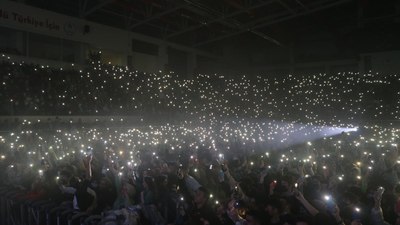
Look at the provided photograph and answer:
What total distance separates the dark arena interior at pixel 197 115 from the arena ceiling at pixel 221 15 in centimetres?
10

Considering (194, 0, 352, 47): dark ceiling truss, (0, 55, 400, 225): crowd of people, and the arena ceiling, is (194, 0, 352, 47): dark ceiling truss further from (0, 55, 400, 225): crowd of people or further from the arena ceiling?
(0, 55, 400, 225): crowd of people

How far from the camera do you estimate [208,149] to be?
12.6m

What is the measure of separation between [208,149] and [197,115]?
30.0ft

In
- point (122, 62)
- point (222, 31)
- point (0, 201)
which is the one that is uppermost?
point (222, 31)

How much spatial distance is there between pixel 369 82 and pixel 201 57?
12917 millimetres

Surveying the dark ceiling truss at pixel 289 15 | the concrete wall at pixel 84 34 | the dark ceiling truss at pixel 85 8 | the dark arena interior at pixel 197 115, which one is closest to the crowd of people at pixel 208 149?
the dark arena interior at pixel 197 115

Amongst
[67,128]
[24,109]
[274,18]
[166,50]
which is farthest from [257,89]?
[24,109]

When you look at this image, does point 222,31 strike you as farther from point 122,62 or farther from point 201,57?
point 122,62

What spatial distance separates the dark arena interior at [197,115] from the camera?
6.92 meters

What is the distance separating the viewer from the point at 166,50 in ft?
83.4

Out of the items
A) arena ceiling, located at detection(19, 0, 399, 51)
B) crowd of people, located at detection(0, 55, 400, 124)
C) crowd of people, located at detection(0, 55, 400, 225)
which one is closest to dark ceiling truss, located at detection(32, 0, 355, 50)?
arena ceiling, located at detection(19, 0, 399, 51)

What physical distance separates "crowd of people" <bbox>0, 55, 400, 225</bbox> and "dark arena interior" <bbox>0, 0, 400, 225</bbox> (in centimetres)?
4

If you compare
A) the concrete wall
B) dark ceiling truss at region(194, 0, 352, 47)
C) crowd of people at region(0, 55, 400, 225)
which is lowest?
crowd of people at region(0, 55, 400, 225)

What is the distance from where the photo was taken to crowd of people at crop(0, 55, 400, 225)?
250 inches
